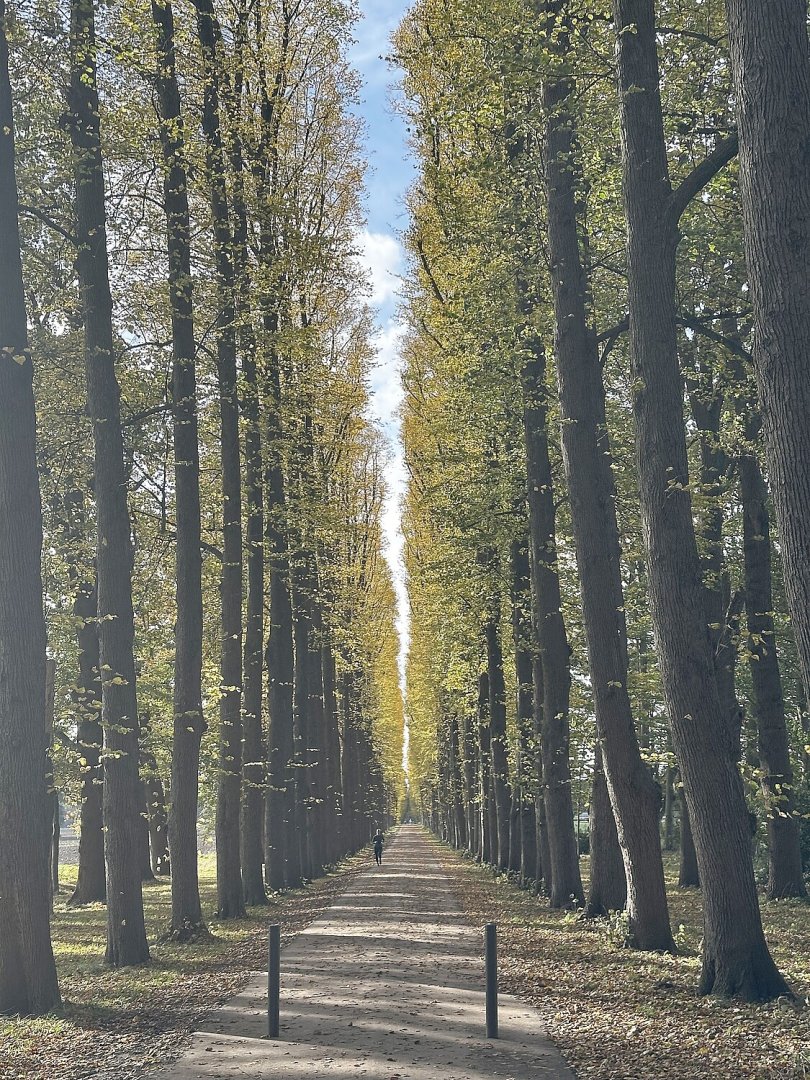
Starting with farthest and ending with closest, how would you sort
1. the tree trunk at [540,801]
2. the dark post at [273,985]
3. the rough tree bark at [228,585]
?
the tree trunk at [540,801] < the rough tree bark at [228,585] < the dark post at [273,985]

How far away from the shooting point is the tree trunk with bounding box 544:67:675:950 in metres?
14.0

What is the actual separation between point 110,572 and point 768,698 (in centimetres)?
1301

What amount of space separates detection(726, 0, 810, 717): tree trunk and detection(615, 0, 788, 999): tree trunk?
Answer: 3598 mm

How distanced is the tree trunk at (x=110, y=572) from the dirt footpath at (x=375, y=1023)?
2.26 m

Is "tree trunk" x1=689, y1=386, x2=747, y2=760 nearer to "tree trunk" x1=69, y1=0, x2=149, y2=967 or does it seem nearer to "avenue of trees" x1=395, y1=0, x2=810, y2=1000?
"avenue of trees" x1=395, y1=0, x2=810, y2=1000

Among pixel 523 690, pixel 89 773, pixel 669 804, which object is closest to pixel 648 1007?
pixel 523 690

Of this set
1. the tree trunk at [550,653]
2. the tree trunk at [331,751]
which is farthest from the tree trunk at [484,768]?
the tree trunk at [550,653]

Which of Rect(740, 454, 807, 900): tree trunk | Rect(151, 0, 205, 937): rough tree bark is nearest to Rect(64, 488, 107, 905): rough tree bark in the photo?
Rect(151, 0, 205, 937): rough tree bark

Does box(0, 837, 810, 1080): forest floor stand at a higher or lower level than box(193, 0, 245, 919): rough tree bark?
lower

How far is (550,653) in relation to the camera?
65.9ft

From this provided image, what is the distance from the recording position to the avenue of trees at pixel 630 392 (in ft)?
22.9

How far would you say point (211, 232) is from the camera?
71.4ft

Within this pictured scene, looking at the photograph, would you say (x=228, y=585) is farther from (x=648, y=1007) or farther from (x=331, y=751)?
(x=331, y=751)

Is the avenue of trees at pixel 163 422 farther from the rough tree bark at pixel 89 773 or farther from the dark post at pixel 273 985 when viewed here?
the dark post at pixel 273 985
